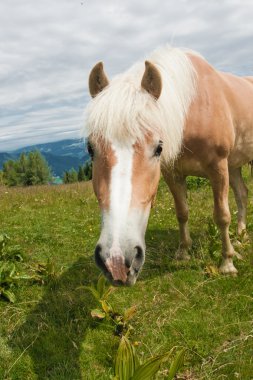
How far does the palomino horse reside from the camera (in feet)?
8.77

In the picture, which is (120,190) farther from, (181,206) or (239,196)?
(239,196)

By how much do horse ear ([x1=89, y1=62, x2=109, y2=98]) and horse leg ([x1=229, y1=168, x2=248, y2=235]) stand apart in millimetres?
4038

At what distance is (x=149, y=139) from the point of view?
10.1 feet

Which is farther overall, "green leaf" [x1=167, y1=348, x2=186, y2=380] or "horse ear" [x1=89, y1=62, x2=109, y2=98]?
"horse ear" [x1=89, y1=62, x2=109, y2=98]

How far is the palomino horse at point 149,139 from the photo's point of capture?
267 cm

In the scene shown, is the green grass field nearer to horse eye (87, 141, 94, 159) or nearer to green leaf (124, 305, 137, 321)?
green leaf (124, 305, 137, 321)

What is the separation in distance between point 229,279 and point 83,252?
2596 millimetres

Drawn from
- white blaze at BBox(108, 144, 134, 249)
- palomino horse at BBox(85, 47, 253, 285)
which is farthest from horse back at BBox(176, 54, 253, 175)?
white blaze at BBox(108, 144, 134, 249)

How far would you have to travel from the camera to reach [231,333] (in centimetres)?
355

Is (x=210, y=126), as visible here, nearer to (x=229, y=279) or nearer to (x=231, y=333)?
(x=229, y=279)

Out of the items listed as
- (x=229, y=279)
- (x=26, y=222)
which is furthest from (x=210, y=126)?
(x=26, y=222)

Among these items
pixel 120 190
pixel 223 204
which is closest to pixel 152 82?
pixel 120 190

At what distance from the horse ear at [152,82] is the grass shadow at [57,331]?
2.50 m

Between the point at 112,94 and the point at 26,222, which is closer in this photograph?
the point at 112,94
